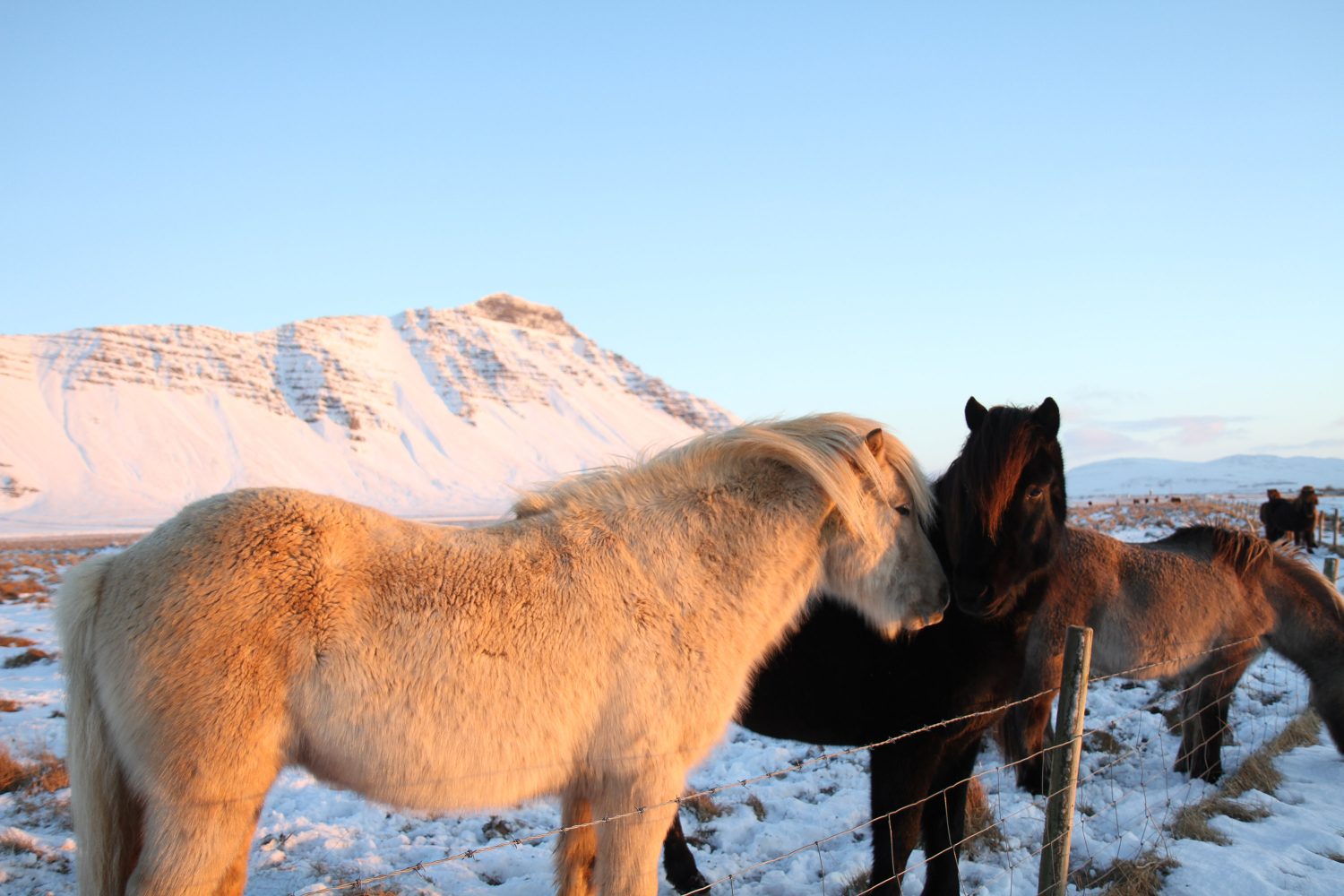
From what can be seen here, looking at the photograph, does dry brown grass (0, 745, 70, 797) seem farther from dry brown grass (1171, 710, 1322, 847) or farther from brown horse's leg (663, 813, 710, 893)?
dry brown grass (1171, 710, 1322, 847)

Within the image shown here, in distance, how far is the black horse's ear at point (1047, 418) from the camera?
3.73 m

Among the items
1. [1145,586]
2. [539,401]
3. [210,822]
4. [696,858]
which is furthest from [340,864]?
[539,401]

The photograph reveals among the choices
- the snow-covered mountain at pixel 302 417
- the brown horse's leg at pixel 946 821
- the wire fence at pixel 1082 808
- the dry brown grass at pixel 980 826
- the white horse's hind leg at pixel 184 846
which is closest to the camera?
the white horse's hind leg at pixel 184 846

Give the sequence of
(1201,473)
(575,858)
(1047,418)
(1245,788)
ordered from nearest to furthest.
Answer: (575,858), (1047,418), (1245,788), (1201,473)

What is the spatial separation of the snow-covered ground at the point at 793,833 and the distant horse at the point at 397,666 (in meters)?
0.58

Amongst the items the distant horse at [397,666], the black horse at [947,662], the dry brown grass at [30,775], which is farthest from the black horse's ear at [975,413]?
the dry brown grass at [30,775]

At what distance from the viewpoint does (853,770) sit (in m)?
5.71

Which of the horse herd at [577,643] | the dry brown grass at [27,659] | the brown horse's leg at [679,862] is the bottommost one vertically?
the dry brown grass at [27,659]

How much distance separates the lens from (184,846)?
2262 millimetres

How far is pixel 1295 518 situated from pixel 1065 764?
743 inches

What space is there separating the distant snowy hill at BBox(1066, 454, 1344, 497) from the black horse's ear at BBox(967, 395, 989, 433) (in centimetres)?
12791

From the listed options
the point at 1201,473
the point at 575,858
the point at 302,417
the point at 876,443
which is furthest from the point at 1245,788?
the point at 1201,473

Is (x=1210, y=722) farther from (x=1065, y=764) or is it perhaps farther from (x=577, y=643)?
(x=577, y=643)

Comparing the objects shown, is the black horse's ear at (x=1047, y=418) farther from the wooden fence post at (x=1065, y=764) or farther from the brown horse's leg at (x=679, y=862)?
the brown horse's leg at (x=679, y=862)
